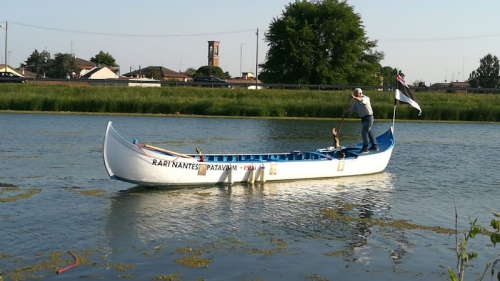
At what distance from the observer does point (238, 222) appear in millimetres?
16969

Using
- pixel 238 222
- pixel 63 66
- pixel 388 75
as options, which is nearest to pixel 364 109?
pixel 238 222

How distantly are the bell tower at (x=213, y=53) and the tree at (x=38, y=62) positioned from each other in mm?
39406

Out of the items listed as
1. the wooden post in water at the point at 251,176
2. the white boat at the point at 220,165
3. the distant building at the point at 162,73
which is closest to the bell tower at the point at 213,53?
the distant building at the point at 162,73

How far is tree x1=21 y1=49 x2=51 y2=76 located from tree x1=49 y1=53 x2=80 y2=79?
3415mm

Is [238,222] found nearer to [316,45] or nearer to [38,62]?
[316,45]

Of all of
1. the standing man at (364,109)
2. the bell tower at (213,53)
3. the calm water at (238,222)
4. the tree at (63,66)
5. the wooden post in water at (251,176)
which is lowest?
the calm water at (238,222)

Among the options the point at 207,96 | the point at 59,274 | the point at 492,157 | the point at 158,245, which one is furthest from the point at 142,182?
the point at 207,96

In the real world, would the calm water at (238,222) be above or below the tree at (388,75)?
below

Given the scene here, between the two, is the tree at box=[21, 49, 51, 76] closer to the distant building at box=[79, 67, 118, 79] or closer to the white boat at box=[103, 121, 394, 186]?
the distant building at box=[79, 67, 118, 79]

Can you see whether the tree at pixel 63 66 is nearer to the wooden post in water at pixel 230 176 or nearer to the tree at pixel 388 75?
the tree at pixel 388 75

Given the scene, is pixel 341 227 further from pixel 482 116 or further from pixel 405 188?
pixel 482 116

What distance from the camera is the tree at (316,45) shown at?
8275 centimetres

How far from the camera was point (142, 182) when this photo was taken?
20.6 meters

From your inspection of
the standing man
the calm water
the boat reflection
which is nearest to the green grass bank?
the calm water
